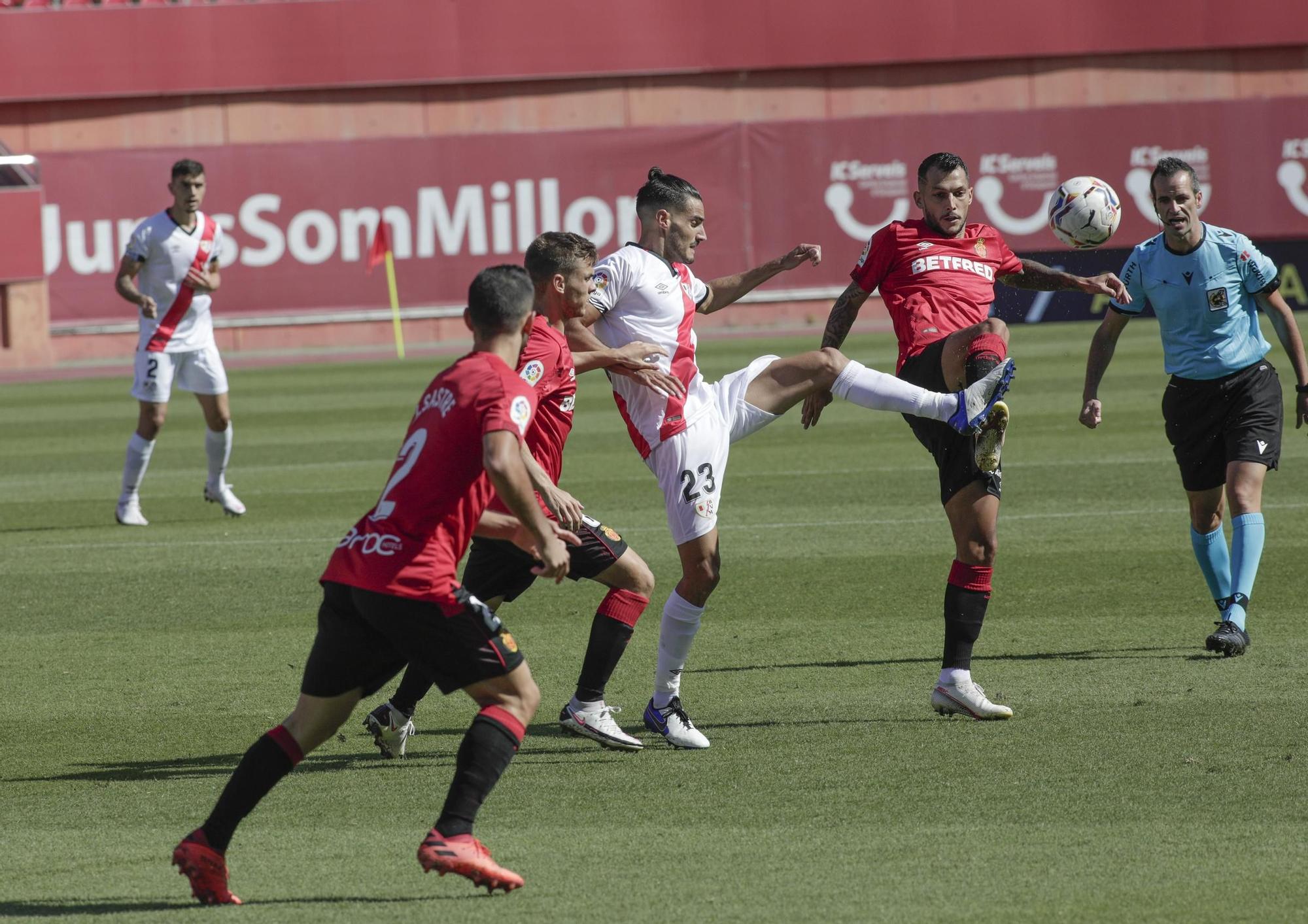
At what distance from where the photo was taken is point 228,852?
5137 mm

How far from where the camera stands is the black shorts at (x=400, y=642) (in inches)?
181

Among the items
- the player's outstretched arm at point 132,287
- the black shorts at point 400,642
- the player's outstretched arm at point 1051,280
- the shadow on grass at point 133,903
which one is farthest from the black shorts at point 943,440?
the player's outstretched arm at point 132,287

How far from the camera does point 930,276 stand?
7.12 meters

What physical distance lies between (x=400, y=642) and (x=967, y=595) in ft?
9.44

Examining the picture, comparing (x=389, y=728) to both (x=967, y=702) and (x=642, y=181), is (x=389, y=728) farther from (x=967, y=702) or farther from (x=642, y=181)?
(x=642, y=181)

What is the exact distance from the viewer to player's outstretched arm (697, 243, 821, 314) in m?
7.26

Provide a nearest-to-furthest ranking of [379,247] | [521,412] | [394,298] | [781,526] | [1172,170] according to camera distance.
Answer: [521,412] → [1172,170] → [781,526] → [379,247] → [394,298]

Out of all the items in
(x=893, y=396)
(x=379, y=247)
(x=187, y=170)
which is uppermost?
(x=379, y=247)

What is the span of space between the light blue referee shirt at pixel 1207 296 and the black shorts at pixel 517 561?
2974 mm

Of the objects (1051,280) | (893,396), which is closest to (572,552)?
(893,396)

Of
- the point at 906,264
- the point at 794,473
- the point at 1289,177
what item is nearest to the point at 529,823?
the point at 906,264

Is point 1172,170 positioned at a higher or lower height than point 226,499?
higher

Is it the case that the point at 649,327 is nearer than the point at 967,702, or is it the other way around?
the point at 967,702

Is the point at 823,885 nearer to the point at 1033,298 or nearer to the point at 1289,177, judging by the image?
the point at 1033,298
